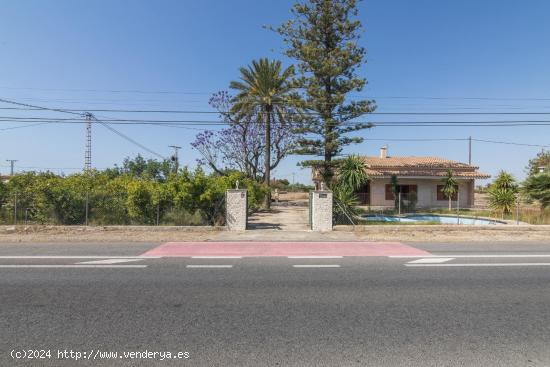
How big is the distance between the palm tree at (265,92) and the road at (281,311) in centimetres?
2084

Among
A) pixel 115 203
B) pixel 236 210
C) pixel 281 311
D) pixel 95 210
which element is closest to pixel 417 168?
pixel 236 210

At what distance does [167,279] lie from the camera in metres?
6.14

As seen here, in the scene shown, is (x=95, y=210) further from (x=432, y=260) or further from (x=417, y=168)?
(x=417, y=168)

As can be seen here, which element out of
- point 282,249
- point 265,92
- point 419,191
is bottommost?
point 282,249

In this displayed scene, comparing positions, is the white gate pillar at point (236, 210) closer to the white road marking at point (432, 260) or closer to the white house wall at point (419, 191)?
the white road marking at point (432, 260)

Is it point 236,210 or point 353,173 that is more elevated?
point 353,173

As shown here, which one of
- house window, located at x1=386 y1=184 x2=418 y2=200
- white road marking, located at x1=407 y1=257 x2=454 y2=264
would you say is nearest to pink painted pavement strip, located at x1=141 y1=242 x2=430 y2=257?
white road marking, located at x1=407 y1=257 x2=454 y2=264

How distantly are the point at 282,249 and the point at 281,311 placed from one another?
517 cm

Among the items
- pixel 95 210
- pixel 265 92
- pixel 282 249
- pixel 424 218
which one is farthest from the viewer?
pixel 265 92

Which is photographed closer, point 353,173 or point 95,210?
point 95,210

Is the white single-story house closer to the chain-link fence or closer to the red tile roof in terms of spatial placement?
the red tile roof

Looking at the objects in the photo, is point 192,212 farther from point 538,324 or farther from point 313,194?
point 538,324

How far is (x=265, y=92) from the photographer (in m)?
28.1

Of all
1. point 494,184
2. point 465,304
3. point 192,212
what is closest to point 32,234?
point 192,212
